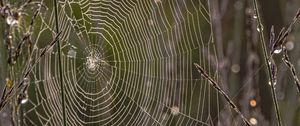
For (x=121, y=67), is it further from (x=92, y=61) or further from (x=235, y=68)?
(x=235, y=68)

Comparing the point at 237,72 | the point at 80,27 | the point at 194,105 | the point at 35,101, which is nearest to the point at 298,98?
the point at 237,72

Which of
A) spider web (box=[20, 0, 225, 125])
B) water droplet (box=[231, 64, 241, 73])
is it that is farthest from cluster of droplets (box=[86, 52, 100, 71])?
water droplet (box=[231, 64, 241, 73])

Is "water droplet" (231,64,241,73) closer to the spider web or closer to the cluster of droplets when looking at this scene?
the spider web

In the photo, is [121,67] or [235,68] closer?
[235,68]

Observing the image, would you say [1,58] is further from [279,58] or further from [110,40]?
[279,58]

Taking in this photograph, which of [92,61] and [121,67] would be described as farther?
[121,67]

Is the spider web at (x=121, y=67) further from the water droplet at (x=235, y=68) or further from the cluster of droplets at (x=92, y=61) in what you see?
the water droplet at (x=235, y=68)

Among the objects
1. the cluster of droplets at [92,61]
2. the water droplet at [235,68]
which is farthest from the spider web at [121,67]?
the water droplet at [235,68]

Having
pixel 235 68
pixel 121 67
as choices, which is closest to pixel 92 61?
pixel 121 67
